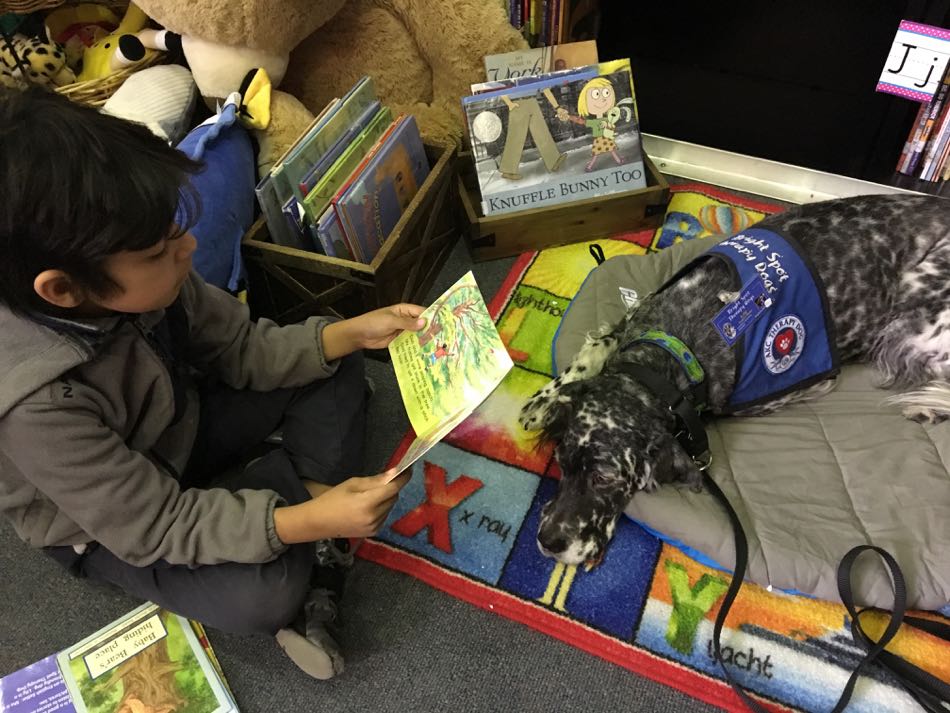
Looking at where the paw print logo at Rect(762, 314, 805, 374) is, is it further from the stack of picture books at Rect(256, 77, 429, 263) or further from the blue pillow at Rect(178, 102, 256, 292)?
the blue pillow at Rect(178, 102, 256, 292)

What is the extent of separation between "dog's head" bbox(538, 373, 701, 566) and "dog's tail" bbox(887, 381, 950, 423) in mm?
630

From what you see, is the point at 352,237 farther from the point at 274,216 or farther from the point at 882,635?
the point at 882,635

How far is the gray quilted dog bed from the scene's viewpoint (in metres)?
1.48

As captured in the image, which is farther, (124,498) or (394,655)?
(394,655)

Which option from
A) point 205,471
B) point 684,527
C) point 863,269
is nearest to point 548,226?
point 863,269

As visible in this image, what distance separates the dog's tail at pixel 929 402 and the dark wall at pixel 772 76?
104 centimetres

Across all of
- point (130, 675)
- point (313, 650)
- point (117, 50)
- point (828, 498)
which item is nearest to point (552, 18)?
point (117, 50)

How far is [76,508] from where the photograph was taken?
1.14 meters

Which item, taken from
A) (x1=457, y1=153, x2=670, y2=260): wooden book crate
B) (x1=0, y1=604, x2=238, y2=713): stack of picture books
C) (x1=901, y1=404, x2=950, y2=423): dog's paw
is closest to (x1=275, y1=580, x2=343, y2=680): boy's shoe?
(x1=0, y1=604, x2=238, y2=713): stack of picture books

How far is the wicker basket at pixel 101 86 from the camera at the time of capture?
2.03 meters

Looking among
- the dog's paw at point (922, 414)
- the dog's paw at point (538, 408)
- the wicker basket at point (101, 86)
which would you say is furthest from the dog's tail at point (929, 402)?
the wicker basket at point (101, 86)

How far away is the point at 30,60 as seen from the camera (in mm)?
2049

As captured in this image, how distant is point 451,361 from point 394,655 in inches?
27.5

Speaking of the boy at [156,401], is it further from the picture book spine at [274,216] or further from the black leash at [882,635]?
the black leash at [882,635]
